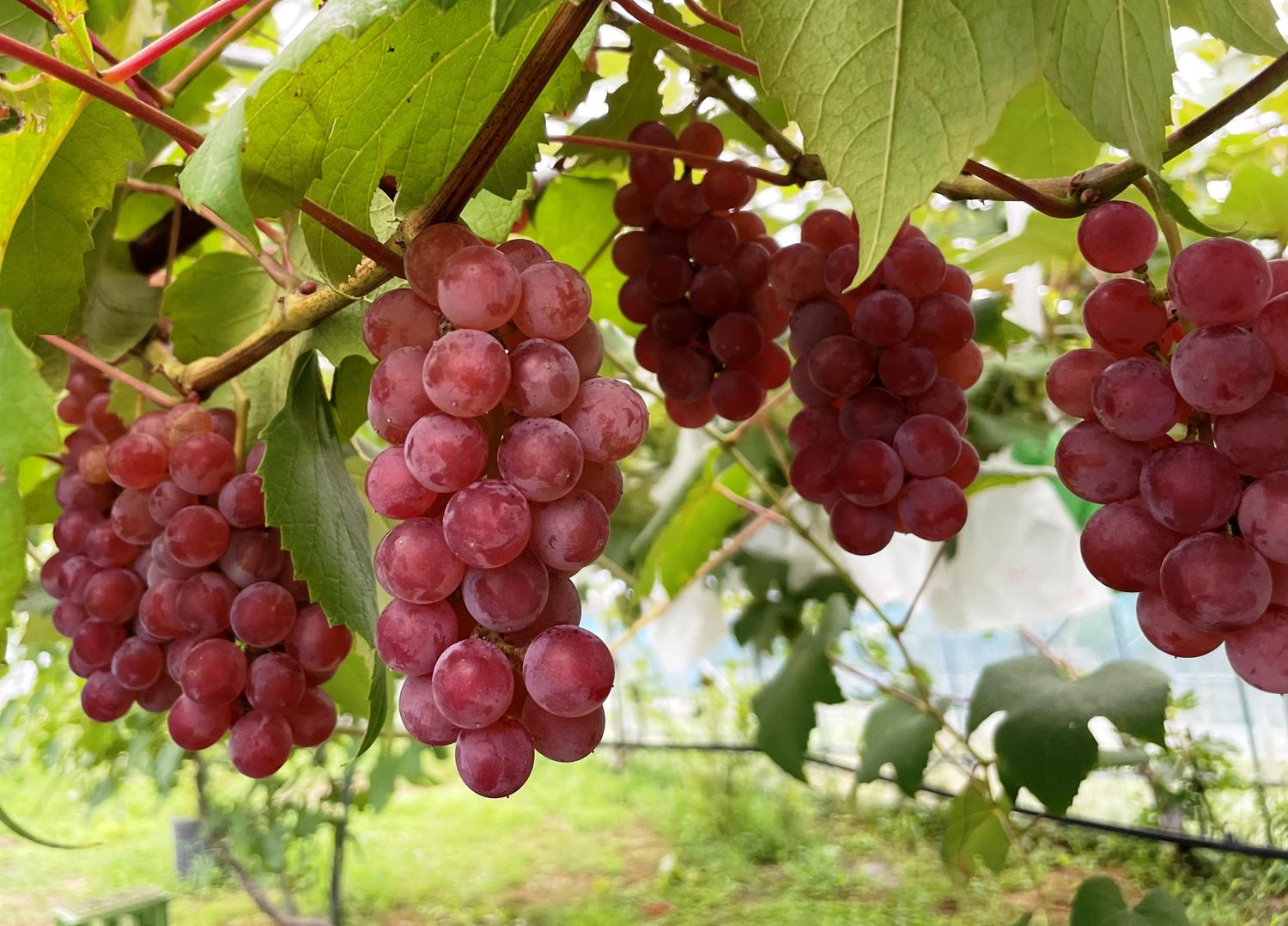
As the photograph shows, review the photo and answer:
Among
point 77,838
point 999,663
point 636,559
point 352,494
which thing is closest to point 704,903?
point 636,559

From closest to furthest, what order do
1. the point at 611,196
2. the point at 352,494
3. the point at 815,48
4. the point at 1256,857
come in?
1. the point at 815,48
2. the point at 352,494
3. the point at 611,196
4. the point at 1256,857

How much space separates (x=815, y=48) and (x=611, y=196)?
0.40 m

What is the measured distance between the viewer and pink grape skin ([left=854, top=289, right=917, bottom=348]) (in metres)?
0.42

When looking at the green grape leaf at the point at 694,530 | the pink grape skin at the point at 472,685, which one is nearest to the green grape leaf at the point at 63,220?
the pink grape skin at the point at 472,685

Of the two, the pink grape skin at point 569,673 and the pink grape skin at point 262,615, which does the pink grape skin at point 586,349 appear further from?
the pink grape skin at point 262,615

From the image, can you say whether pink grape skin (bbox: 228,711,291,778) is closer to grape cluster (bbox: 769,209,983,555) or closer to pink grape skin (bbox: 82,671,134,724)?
pink grape skin (bbox: 82,671,134,724)

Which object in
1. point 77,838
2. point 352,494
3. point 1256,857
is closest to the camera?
point 352,494

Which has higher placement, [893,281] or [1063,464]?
[893,281]

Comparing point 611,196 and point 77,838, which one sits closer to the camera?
point 611,196

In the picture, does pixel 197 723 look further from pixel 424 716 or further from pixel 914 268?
pixel 914 268

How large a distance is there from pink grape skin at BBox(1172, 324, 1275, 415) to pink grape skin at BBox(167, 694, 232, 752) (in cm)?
43

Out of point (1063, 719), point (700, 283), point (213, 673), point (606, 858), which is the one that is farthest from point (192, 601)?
point (606, 858)

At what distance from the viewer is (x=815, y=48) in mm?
253

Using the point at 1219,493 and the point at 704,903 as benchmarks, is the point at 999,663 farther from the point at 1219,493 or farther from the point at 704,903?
the point at 704,903
